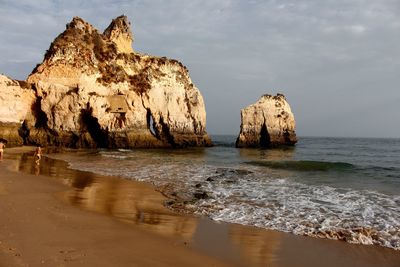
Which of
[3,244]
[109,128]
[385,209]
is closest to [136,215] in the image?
[3,244]

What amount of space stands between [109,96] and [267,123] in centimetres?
2148

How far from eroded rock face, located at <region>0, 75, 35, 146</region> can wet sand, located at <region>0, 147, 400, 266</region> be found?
26278mm

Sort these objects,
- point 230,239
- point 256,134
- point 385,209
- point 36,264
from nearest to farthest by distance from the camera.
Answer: point 36,264 < point 230,239 < point 385,209 < point 256,134

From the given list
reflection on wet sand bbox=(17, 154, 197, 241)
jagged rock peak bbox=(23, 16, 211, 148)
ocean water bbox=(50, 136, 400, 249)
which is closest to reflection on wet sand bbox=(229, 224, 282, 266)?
ocean water bbox=(50, 136, 400, 249)

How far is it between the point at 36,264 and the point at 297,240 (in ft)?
15.8

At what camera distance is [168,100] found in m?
42.8

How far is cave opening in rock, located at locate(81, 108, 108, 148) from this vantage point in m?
36.8

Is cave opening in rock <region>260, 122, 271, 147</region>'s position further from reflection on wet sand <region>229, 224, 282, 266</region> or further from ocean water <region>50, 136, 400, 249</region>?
reflection on wet sand <region>229, 224, 282, 266</region>

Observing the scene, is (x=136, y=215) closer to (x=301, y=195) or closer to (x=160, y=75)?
(x=301, y=195)

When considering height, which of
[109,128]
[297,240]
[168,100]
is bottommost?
[297,240]

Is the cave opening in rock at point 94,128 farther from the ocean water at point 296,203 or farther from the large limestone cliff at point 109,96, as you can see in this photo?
the ocean water at point 296,203

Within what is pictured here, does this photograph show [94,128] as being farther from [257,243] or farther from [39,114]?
[257,243]

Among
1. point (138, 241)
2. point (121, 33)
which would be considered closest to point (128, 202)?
point (138, 241)

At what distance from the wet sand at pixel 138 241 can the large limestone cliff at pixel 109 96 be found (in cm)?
2713
